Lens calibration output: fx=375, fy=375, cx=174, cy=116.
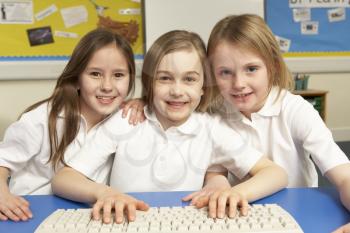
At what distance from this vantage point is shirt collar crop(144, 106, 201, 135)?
3.06 ft

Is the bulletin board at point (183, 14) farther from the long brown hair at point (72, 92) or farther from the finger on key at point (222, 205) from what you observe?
the finger on key at point (222, 205)

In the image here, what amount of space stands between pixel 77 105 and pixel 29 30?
162 centimetres

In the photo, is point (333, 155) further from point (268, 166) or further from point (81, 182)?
point (81, 182)

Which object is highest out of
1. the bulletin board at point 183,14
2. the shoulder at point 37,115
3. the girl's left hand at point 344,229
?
the bulletin board at point 183,14

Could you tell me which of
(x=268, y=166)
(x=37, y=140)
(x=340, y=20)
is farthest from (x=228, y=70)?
(x=340, y=20)

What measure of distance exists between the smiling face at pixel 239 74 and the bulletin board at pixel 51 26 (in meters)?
1.56

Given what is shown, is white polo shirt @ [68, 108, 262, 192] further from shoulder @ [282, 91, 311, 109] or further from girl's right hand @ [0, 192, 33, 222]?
girl's right hand @ [0, 192, 33, 222]

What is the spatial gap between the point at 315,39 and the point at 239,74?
219 cm

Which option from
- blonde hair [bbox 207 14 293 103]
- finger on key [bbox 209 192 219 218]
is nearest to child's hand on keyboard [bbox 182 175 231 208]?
finger on key [bbox 209 192 219 218]

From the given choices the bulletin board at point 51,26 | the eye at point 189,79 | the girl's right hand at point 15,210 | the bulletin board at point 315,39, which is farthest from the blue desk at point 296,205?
the bulletin board at point 315,39

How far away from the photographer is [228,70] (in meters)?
0.92

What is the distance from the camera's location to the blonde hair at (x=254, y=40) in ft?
3.02

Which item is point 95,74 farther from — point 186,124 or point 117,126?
point 186,124

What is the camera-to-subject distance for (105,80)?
96 centimetres
